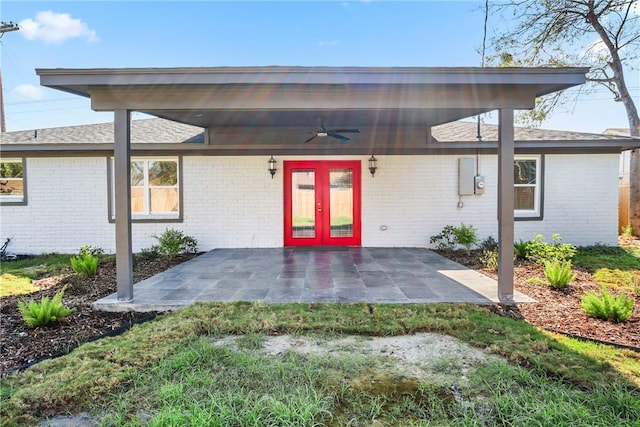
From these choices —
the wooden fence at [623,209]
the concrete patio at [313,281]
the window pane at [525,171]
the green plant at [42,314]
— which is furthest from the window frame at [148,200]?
the wooden fence at [623,209]

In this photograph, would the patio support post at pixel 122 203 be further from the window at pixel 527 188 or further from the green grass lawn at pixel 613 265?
the window at pixel 527 188

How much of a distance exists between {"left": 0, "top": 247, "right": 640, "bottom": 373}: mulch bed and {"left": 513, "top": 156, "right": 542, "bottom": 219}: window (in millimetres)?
3224

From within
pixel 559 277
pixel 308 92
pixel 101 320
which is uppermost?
pixel 308 92

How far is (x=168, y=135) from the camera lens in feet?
30.3

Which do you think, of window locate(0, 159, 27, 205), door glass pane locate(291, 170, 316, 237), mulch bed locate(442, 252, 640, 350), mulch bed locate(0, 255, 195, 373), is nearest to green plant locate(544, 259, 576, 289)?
mulch bed locate(442, 252, 640, 350)

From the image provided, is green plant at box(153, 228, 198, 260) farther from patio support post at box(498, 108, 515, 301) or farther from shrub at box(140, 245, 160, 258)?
patio support post at box(498, 108, 515, 301)

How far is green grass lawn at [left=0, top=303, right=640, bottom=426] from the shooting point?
2256 millimetres

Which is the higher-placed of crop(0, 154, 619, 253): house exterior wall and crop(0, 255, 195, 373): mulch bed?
crop(0, 154, 619, 253): house exterior wall

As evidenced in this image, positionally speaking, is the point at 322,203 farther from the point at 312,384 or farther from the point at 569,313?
the point at 312,384

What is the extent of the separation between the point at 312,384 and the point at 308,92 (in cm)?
344

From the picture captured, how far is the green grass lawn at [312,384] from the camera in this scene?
226 cm

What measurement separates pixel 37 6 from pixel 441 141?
601 inches

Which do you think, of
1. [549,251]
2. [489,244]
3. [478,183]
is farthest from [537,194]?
[549,251]

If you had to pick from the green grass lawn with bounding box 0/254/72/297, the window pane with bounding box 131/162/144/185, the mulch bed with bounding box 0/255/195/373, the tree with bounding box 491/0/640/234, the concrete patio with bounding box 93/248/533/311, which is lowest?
the mulch bed with bounding box 0/255/195/373
